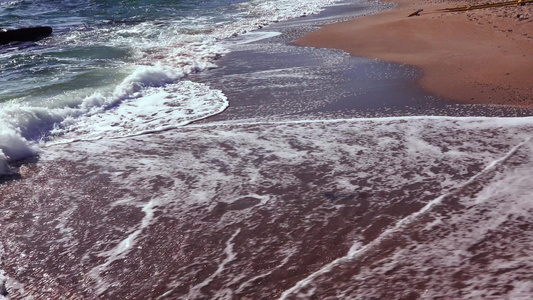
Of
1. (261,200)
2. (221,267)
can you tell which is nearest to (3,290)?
(221,267)

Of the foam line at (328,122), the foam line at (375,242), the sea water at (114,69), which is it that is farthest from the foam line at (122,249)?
the foam line at (328,122)

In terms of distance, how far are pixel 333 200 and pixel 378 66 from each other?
17.5ft

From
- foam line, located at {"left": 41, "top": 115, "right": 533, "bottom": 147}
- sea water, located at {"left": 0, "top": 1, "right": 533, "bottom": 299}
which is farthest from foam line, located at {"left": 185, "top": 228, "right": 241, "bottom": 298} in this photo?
foam line, located at {"left": 41, "top": 115, "right": 533, "bottom": 147}

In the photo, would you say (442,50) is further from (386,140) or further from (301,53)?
(386,140)

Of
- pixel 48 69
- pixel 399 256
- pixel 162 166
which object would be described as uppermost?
pixel 48 69

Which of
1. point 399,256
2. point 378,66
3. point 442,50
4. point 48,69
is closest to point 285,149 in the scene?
point 399,256

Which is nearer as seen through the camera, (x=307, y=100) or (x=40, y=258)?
(x=40, y=258)

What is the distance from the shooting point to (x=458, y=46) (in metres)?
9.79

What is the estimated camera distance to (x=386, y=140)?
5555 mm

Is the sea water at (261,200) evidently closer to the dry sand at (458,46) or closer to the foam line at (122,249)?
the foam line at (122,249)

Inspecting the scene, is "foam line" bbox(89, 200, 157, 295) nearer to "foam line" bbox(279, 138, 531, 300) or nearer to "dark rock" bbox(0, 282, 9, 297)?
"dark rock" bbox(0, 282, 9, 297)

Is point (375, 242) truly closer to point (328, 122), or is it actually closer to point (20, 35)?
point (328, 122)

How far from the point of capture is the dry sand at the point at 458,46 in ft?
24.1

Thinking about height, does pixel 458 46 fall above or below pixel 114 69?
below
